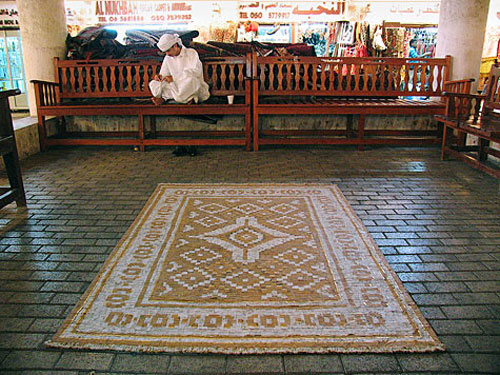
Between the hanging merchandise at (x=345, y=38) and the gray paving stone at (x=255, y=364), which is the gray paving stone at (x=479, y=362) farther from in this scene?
the hanging merchandise at (x=345, y=38)

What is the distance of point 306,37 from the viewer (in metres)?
10.0

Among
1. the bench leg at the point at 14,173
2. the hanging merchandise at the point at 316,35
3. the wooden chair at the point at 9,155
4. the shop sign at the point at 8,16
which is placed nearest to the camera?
the wooden chair at the point at 9,155

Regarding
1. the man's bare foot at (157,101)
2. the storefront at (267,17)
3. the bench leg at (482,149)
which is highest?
the storefront at (267,17)

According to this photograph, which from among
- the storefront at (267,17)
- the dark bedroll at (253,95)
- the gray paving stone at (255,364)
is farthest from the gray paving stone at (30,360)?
the storefront at (267,17)

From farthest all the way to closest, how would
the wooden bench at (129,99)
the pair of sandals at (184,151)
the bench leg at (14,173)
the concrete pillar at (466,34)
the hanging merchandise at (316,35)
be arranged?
the hanging merchandise at (316,35)
the concrete pillar at (466,34)
the wooden bench at (129,99)
the pair of sandals at (184,151)
the bench leg at (14,173)

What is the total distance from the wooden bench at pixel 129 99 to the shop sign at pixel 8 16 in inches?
191

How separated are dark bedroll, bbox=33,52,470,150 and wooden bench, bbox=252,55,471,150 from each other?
14 mm

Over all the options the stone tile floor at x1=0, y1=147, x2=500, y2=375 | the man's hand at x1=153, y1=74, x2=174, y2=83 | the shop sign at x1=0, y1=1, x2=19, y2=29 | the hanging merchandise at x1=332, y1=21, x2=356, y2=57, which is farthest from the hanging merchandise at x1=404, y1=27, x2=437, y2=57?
the shop sign at x1=0, y1=1, x2=19, y2=29

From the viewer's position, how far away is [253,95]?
6.03 metres

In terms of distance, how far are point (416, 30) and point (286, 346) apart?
10075 mm

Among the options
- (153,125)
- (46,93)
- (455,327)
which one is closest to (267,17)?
(153,125)

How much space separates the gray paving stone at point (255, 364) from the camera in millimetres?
1886

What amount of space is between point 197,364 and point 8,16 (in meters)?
11.5

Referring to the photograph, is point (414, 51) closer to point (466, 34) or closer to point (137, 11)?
point (466, 34)
